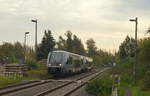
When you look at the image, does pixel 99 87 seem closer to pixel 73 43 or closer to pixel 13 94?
pixel 13 94

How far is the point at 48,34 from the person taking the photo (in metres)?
91.8

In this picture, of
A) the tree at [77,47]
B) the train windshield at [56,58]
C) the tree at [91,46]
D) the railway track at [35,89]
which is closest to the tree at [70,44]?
the tree at [77,47]

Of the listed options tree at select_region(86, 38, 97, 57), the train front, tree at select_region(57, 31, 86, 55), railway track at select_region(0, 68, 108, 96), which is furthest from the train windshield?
tree at select_region(86, 38, 97, 57)

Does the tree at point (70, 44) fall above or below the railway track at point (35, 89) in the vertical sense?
above

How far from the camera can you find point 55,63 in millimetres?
50156

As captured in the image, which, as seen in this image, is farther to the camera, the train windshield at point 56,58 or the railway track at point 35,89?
the train windshield at point 56,58

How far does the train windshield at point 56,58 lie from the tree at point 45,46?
36.1 m

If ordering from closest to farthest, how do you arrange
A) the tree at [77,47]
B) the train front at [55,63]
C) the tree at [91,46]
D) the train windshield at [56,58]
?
the train front at [55,63]
the train windshield at [56,58]
the tree at [77,47]
the tree at [91,46]

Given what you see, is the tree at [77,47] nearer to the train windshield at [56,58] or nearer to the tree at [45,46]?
the tree at [45,46]

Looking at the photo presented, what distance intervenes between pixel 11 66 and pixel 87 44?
400ft

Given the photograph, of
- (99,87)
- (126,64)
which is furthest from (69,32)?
(99,87)

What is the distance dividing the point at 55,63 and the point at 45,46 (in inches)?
1504

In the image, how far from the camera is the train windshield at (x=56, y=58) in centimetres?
4991

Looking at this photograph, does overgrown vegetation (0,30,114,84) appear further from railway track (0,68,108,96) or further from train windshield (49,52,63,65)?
railway track (0,68,108,96)
